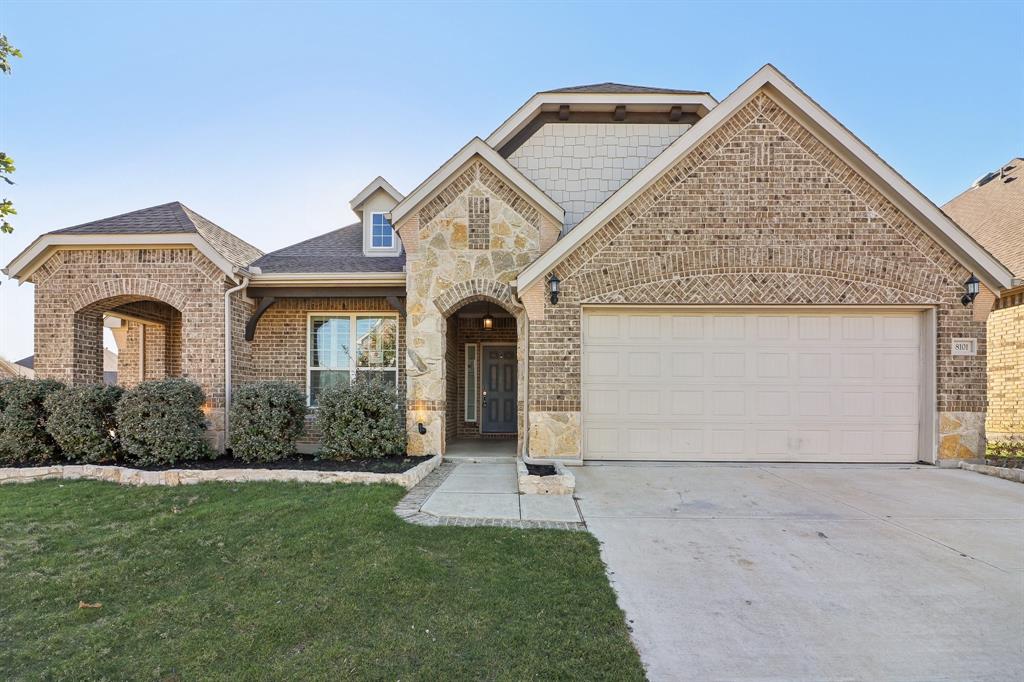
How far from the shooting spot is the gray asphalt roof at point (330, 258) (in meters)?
9.62

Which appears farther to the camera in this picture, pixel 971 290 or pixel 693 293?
pixel 693 293

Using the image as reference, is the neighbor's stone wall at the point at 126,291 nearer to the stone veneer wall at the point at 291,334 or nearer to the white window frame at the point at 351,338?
the stone veneer wall at the point at 291,334

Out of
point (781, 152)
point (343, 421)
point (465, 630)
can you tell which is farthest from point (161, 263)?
point (781, 152)

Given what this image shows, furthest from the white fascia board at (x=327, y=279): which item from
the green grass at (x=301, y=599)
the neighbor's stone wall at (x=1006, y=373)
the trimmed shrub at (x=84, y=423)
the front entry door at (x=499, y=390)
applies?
the neighbor's stone wall at (x=1006, y=373)

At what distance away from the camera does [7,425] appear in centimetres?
771

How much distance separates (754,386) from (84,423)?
11.2 meters

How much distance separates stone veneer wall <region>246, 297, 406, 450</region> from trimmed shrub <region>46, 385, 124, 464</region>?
97.8 inches

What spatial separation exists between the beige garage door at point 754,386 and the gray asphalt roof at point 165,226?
7.30 m

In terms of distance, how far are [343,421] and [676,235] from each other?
631 centimetres

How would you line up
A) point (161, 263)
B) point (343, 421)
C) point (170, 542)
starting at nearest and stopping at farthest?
point (170, 542), point (343, 421), point (161, 263)

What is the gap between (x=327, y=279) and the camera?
30.3 feet

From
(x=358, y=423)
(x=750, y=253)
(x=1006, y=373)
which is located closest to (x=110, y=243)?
(x=358, y=423)

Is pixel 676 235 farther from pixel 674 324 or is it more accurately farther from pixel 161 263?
pixel 161 263

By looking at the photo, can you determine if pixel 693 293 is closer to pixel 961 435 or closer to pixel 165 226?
pixel 961 435
